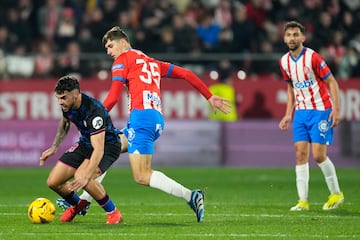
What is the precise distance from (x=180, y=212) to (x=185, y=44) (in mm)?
11020

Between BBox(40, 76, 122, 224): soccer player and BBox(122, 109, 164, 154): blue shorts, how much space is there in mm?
295

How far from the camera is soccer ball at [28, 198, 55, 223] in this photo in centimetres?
1161

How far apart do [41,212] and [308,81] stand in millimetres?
4107

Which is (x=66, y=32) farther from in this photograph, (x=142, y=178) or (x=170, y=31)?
(x=142, y=178)

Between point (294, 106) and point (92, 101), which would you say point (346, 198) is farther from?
point (92, 101)

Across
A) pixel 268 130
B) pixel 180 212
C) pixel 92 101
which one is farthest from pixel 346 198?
pixel 268 130

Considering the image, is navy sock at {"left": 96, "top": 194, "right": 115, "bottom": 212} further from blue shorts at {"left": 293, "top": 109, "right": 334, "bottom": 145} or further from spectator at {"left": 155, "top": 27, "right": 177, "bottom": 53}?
spectator at {"left": 155, "top": 27, "right": 177, "bottom": 53}

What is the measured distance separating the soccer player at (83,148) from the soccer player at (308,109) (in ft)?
9.08

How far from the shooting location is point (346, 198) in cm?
1495

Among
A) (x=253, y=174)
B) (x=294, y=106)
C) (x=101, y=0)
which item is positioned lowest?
(x=253, y=174)

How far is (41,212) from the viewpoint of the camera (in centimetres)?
1162

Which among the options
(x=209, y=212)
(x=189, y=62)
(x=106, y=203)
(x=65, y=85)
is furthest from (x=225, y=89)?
(x=65, y=85)

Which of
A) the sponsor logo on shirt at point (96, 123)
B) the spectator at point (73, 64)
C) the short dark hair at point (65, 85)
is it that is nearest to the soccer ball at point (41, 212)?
the sponsor logo on shirt at point (96, 123)

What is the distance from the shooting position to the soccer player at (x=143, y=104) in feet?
37.5
